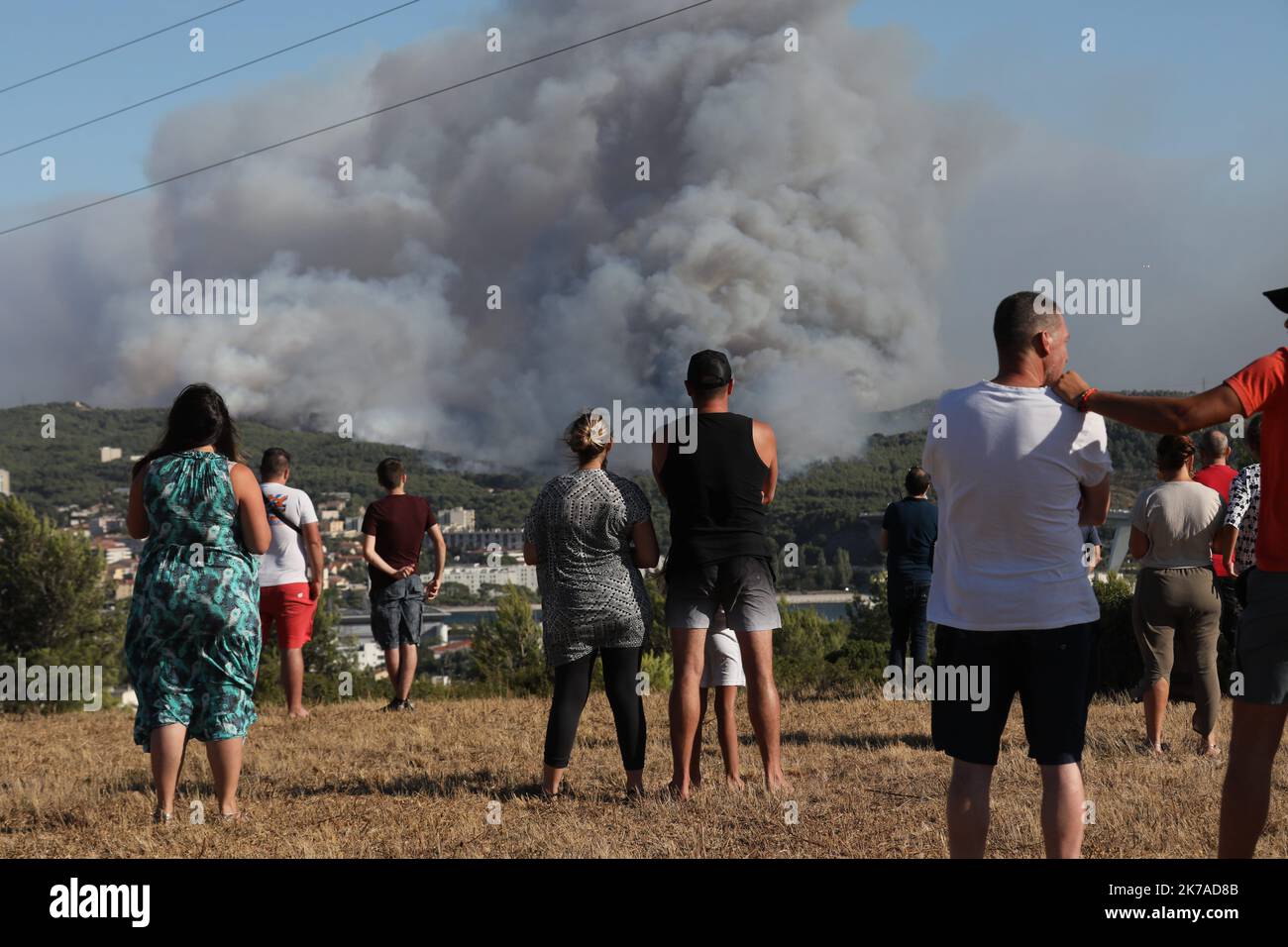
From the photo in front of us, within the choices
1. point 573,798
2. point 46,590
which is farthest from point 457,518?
point 573,798

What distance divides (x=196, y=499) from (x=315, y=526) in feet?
10.1

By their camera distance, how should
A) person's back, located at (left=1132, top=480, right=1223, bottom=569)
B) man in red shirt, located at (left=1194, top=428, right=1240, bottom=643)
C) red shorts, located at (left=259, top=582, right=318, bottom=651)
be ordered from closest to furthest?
person's back, located at (left=1132, top=480, right=1223, bottom=569), man in red shirt, located at (left=1194, top=428, right=1240, bottom=643), red shorts, located at (left=259, top=582, right=318, bottom=651)

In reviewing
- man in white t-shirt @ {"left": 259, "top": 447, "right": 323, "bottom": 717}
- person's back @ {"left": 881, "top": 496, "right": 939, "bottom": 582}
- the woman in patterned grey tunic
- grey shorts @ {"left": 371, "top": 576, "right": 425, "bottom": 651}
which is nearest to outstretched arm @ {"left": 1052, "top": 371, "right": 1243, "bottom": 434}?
the woman in patterned grey tunic

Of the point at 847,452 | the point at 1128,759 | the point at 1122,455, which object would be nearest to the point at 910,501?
the point at 1128,759

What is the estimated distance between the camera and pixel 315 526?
7.93 metres

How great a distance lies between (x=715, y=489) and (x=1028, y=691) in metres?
2.13

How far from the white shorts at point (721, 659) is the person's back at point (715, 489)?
1.37 ft

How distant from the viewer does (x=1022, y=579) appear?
130 inches

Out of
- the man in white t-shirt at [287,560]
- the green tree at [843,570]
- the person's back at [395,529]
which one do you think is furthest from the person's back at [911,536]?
the green tree at [843,570]

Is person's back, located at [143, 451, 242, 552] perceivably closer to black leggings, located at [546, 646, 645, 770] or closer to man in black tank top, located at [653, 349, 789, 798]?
black leggings, located at [546, 646, 645, 770]

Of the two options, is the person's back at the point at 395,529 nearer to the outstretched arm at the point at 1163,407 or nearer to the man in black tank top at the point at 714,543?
the man in black tank top at the point at 714,543

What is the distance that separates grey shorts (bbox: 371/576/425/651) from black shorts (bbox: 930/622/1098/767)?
6.13m

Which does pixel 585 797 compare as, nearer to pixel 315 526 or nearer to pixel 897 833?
pixel 897 833

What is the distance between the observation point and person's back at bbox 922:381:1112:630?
3295mm
